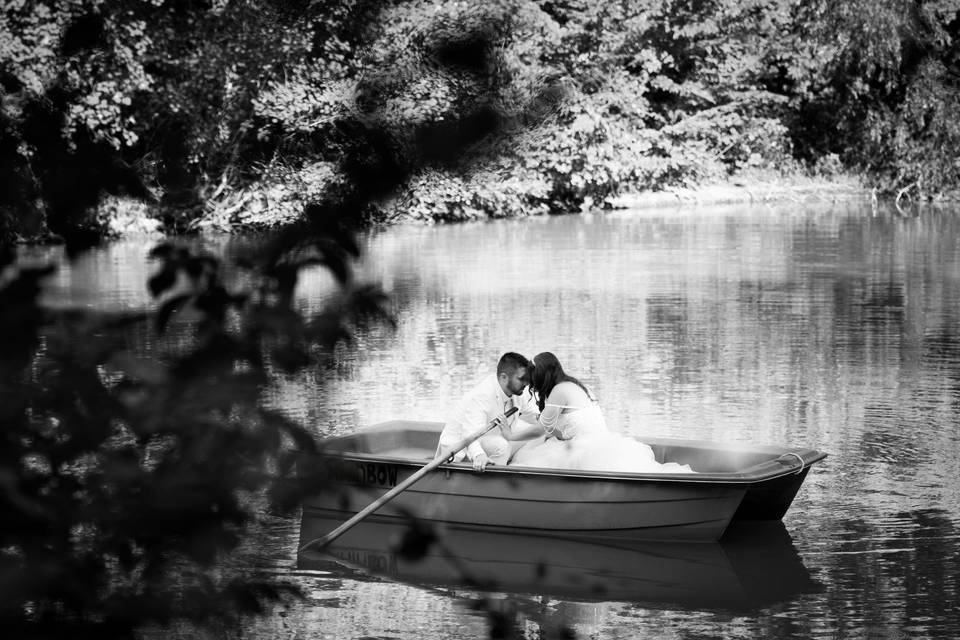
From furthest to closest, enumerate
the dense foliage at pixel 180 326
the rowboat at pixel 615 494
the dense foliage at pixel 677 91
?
the dense foliage at pixel 677 91 → the rowboat at pixel 615 494 → the dense foliage at pixel 180 326

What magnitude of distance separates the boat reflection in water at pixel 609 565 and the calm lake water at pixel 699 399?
2cm

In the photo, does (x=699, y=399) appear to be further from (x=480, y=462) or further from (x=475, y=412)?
(x=480, y=462)

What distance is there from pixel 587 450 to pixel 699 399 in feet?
12.6

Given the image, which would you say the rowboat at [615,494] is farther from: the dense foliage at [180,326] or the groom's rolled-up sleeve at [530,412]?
the dense foliage at [180,326]

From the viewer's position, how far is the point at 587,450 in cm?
752

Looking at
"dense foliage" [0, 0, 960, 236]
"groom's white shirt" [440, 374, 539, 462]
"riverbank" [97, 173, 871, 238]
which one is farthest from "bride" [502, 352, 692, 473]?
"riverbank" [97, 173, 871, 238]

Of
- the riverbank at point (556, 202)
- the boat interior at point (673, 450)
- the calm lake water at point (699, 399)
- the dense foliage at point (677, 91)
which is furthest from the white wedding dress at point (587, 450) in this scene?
the riverbank at point (556, 202)

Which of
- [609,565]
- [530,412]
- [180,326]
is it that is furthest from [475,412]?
[180,326]

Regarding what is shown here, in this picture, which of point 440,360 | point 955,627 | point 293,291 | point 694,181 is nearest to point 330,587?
point 955,627

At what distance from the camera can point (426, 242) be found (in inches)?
1054

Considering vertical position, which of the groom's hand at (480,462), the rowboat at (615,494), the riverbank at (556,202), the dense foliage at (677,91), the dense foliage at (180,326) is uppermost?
the dense foliage at (677,91)

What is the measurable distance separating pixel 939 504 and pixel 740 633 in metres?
2.32

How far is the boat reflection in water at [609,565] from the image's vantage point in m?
6.73

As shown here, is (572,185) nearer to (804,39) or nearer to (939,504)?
(804,39)
